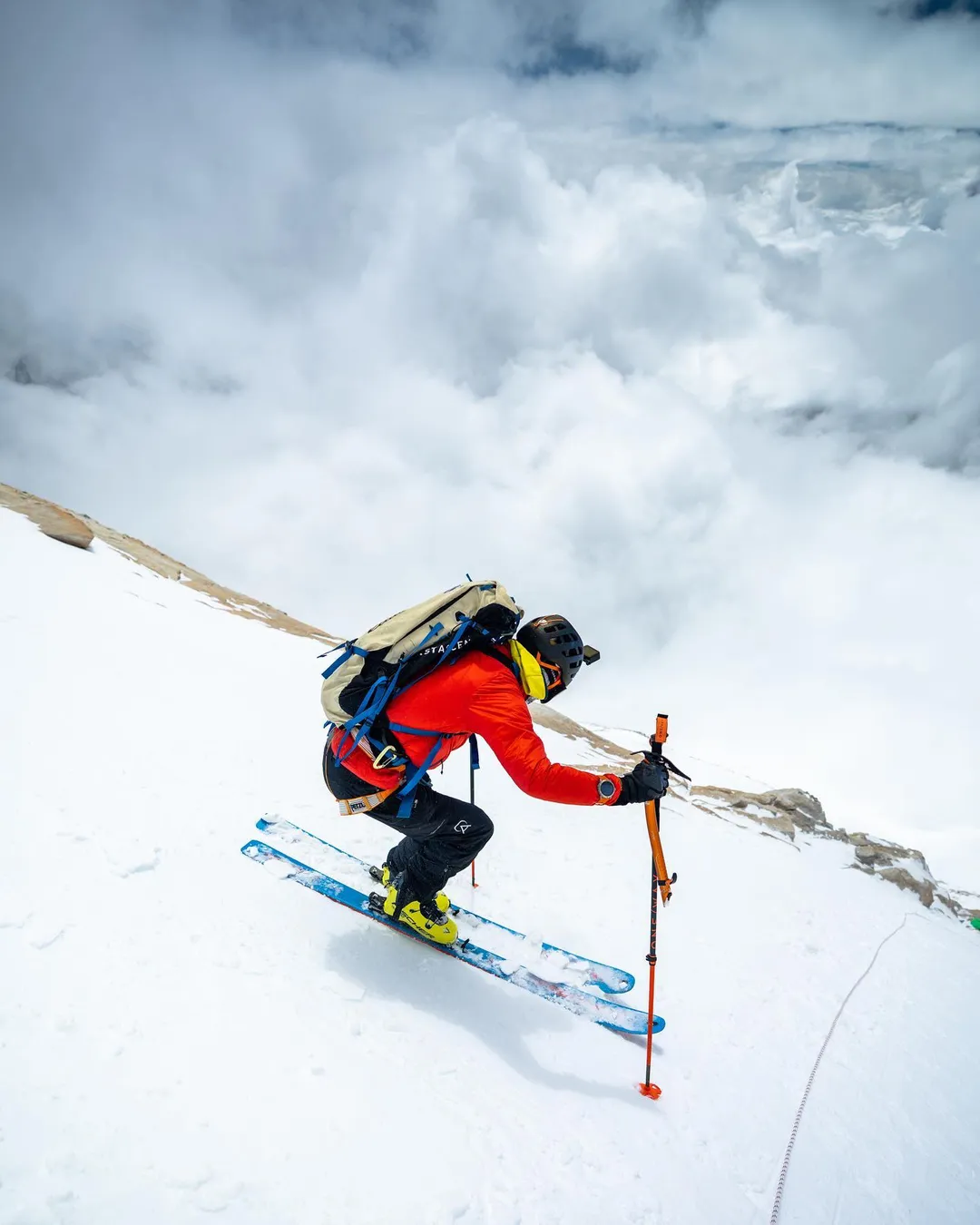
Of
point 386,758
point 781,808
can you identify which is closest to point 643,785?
point 386,758

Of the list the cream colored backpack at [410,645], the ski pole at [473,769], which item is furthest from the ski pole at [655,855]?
the ski pole at [473,769]

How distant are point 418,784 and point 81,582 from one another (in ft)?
38.6

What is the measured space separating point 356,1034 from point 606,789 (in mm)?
2370

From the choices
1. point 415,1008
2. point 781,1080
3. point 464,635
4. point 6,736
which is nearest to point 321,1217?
point 415,1008

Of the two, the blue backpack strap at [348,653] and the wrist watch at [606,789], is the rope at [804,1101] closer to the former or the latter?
the wrist watch at [606,789]

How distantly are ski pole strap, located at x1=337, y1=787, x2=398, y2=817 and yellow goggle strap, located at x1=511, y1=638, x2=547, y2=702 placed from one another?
1.43m

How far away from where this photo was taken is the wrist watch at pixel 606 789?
4.41 metres

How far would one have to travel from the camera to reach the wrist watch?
441 cm

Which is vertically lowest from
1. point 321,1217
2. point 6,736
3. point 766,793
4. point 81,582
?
point 321,1217

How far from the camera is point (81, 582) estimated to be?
1341 cm

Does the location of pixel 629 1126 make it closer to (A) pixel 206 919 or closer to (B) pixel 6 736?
(A) pixel 206 919

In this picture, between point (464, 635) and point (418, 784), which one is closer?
point (464, 635)

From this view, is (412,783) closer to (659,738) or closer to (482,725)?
(482,725)

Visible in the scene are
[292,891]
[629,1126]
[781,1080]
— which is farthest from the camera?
[292,891]
